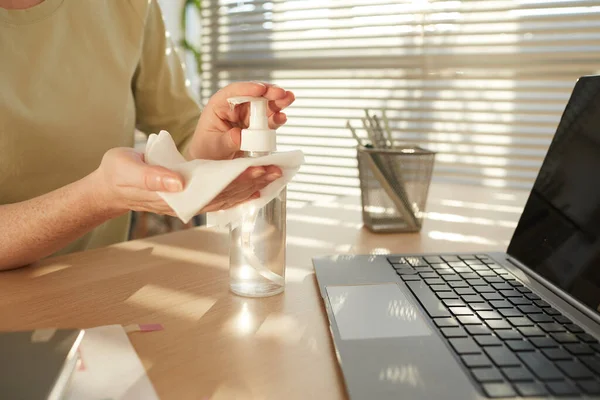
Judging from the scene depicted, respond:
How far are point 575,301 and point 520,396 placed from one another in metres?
0.25

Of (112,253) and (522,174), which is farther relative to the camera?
(522,174)

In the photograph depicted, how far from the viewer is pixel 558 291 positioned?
619 millimetres

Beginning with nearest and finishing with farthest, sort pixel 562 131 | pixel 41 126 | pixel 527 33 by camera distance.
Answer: pixel 562 131
pixel 41 126
pixel 527 33

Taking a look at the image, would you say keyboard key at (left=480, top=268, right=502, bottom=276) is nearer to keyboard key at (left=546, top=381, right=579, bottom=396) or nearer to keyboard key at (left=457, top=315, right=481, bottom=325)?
keyboard key at (left=457, top=315, right=481, bottom=325)

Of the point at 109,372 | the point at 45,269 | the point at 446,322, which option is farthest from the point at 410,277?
the point at 45,269

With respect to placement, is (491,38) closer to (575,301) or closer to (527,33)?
(527,33)

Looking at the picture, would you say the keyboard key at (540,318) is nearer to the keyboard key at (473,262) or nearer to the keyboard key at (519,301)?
the keyboard key at (519,301)

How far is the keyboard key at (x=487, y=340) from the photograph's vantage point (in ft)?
1.53

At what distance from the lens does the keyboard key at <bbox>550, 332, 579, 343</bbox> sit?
481 millimetres

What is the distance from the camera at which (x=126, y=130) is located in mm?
1088

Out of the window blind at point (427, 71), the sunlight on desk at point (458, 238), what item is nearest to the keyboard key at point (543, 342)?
the sunlight on desk at point (458, 238)

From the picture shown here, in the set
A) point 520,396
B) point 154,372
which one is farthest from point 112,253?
point 520,396

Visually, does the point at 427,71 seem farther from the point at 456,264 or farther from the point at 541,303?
the point at 541,303

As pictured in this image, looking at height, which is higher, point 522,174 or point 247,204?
point 247,204
